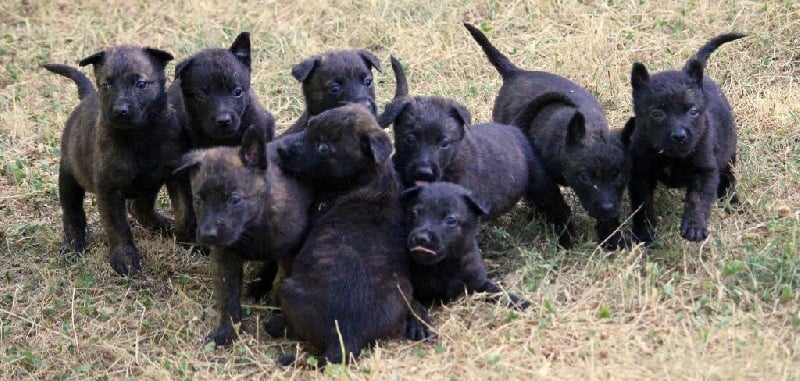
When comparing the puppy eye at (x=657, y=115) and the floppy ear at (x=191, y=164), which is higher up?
the puppy eye at (x=657, y=115)

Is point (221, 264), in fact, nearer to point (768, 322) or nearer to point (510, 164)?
point (510, 164)

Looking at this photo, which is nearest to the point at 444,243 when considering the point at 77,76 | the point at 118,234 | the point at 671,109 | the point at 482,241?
the point at 482,241

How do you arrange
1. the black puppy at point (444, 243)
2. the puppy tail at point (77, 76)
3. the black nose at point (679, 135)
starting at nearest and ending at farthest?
the black puppy at point (444, 243) < the black nose at point (679, 135) < the puppy tail at point (77, 76)

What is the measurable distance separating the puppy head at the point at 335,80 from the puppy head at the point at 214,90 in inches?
21.6

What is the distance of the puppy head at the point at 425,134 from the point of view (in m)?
6.76

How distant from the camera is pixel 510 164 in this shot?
7.27 meters

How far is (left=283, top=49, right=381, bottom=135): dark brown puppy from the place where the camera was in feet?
24.6

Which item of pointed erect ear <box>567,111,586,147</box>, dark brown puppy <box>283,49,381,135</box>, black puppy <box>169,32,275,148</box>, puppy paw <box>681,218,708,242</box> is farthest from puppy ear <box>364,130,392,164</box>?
puppy paw <box>681,218,708,242</box>

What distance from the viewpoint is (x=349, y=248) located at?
6.10 m

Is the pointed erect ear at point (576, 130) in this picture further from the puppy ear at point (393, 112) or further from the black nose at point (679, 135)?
the puppy ear at point (393, 112)

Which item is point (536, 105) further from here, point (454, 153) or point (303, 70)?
point (303, 70)

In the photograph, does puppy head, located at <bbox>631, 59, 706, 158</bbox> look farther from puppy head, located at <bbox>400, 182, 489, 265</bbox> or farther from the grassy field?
puppy head, located at <bbox>400, 182, 489, 265</bbox>

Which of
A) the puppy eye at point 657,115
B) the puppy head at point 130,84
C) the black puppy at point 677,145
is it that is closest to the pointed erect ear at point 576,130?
the black puppy at point 677,145

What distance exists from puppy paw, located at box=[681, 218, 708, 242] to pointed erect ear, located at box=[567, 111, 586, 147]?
914 millimetres
